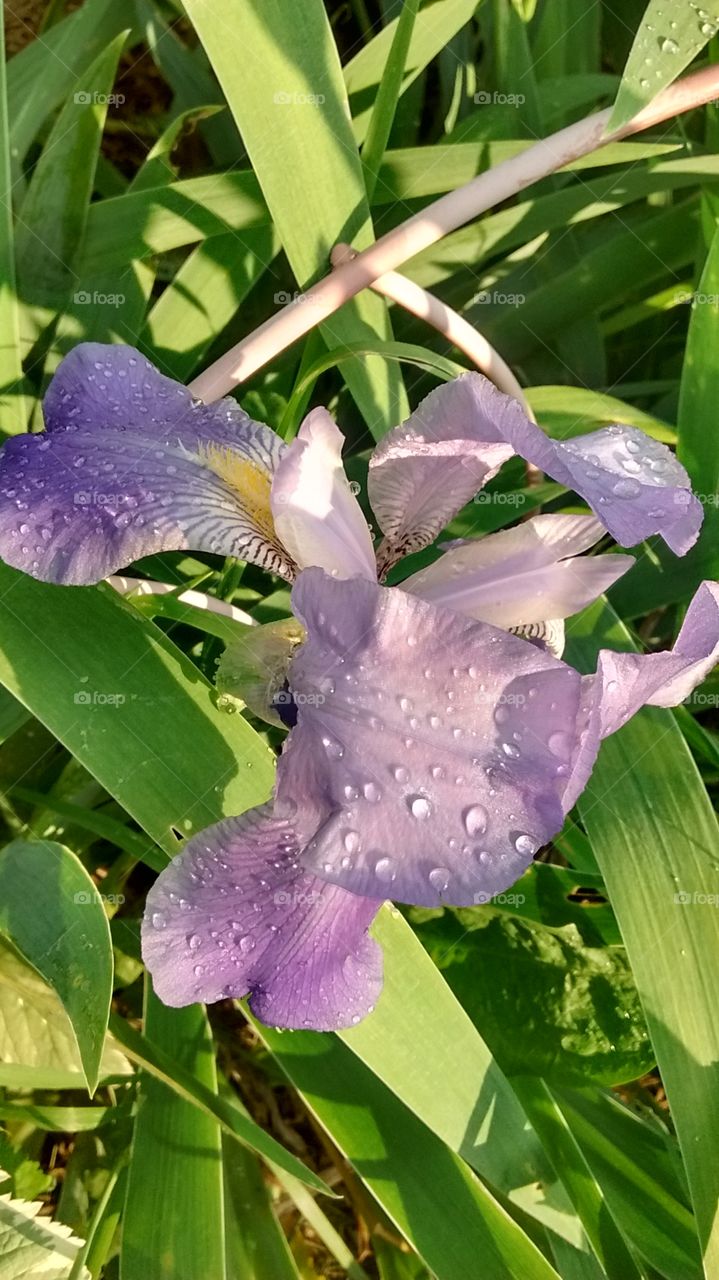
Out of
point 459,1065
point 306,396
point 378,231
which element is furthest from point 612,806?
point 378,231

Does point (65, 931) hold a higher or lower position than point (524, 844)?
lower

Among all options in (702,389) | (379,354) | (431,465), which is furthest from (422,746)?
(702,389)

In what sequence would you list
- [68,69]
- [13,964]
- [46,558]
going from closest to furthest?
[46,558]
[13,964]
[68,69]

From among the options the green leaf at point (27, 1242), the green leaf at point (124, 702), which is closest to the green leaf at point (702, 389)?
the green leaf at point (124, 702)

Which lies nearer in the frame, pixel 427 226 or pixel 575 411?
pixel 427 226

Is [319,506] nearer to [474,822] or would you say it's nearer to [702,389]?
[474,822]

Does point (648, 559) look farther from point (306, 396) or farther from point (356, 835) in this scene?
point (356, 835)
